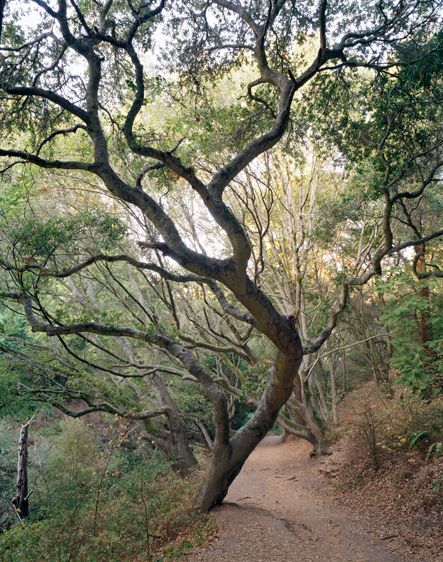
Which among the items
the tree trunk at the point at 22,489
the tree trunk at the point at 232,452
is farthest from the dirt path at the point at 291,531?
the tree trunk at the point at 22,489

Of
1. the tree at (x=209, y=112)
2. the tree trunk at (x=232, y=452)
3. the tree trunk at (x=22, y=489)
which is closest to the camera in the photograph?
the tree at (x=209, y=112)

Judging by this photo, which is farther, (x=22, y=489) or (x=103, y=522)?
(x=22, y=489)

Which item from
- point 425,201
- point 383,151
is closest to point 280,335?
point 383,151

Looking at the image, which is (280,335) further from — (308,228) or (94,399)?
(308,228)

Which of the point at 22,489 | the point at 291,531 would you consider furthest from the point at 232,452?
the point at 22,489

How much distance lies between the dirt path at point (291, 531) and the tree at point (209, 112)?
105cm

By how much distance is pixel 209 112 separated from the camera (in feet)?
Answer: 27.2

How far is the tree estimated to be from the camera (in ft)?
16.4

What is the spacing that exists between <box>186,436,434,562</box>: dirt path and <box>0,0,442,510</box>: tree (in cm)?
105

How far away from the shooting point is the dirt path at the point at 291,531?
576 centimetres

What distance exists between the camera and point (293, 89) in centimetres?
539

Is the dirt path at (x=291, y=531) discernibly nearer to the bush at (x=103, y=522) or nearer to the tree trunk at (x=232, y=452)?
the tree trunk at (x=232, y=452)

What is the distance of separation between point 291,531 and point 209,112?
8.58 m

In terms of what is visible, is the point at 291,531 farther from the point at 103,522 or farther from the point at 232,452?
the point at 103,522
